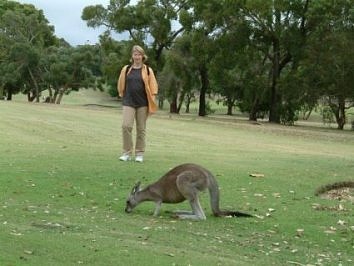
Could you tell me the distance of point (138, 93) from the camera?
44.3 ft

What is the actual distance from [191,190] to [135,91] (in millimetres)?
4916

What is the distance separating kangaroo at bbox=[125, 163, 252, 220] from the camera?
901cm

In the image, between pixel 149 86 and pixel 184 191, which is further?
pixel 149 86

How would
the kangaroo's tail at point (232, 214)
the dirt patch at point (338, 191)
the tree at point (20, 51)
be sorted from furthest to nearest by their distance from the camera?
the tree at point (20, 51) → the dirt patch at point (338, 191) → the kangaroo's tail at point (232, 214)

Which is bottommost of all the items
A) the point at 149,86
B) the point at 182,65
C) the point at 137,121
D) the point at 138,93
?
the point at 137,121

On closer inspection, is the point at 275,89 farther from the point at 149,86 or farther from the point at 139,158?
the point at 149,86

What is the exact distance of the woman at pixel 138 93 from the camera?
44.1 feet

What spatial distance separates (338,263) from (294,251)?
59 centimetres

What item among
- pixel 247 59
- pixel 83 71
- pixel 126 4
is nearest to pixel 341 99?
pixel 247 59

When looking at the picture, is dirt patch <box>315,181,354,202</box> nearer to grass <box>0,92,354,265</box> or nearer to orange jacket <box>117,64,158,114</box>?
grass <box>0,92,354,265</box>

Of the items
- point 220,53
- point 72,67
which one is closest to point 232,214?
point 220,53

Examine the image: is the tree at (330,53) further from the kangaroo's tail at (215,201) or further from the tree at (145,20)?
the kangaroo's tail at (215,201)

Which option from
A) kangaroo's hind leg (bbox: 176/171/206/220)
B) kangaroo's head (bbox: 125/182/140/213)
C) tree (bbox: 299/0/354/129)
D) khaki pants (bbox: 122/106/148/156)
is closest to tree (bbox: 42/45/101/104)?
tree (bbox: 299/0/354/129)

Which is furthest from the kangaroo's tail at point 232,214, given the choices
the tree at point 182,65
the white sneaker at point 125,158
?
the tree at point 182,65
